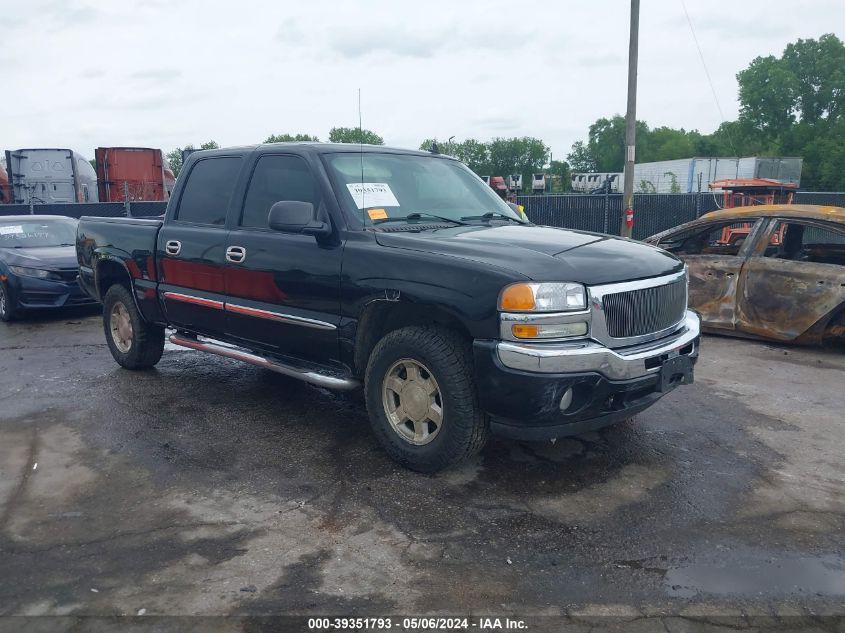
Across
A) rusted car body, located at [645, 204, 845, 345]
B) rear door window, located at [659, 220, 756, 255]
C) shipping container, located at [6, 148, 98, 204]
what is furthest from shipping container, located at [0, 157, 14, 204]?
rusted car body, located at [645, 204, 845, 345]

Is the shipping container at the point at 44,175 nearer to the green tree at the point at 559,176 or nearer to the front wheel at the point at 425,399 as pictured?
the front wheel at the point at 425,399

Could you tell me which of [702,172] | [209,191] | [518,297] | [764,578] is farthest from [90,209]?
[702,172]

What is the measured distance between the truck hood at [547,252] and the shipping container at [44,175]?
2021cm

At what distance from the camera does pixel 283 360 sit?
5.04m

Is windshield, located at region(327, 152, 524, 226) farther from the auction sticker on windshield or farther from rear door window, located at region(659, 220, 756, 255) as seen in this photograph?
rear door window, located at region(659, 220, 756, 255)

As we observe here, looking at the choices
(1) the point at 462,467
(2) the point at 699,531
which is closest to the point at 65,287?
(1) the point at 462,467

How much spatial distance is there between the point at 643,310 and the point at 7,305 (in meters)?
8.58

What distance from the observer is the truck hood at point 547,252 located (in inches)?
151

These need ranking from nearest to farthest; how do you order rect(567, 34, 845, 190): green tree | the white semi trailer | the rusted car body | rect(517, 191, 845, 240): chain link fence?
the rusted car body
rect(517, 191, 845, 240): chain link fence
the white semi trailer
rect(567, 34, 845, 190): green tree

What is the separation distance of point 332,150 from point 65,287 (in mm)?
6133


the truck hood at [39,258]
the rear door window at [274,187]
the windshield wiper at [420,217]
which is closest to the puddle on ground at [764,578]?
the windshield wiper at [420,217]

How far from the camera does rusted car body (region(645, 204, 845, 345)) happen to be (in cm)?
711

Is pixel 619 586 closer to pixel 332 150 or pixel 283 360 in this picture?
pixel 283 360

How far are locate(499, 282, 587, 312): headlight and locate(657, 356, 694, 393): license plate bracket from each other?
2.37 feet
